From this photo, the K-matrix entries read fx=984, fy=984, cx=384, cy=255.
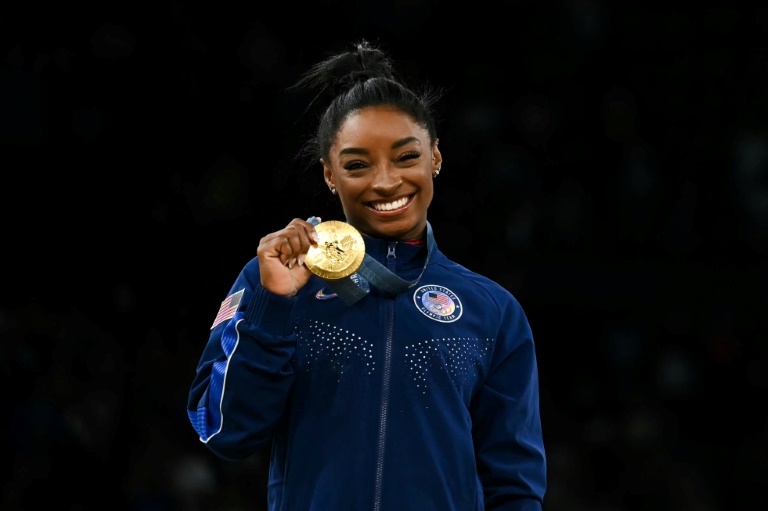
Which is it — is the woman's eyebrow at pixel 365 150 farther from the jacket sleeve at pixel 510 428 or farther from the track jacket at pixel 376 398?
the jacket sleeve at pixel 510 428

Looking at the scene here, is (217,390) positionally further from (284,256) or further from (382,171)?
(382,171)

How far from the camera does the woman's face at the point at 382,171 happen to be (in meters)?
1.99

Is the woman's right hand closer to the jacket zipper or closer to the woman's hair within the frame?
the jacket zipper

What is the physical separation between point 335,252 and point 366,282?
14cm

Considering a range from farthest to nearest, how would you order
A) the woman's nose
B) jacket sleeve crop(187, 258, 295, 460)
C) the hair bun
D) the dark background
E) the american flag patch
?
the dark background → the hair bun → the woman's nose → the american flag patch → jacket sleeve crop(187, 258, 295, 460)

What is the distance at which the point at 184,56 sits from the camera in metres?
Result: 4.02

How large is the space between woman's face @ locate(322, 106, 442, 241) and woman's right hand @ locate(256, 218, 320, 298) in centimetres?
23

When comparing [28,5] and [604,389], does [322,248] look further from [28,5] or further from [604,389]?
[28,5]

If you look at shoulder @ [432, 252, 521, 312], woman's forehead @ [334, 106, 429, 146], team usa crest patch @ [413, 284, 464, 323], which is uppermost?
woman's forehead @ [334, 106, 429, 146]

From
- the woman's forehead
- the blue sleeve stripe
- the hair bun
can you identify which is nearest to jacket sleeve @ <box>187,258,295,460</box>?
the blue sleeve stripe

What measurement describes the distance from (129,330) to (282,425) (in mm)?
2068

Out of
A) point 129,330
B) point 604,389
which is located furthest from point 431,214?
point 129,330

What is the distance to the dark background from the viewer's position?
12.2ft

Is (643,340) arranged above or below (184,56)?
below
